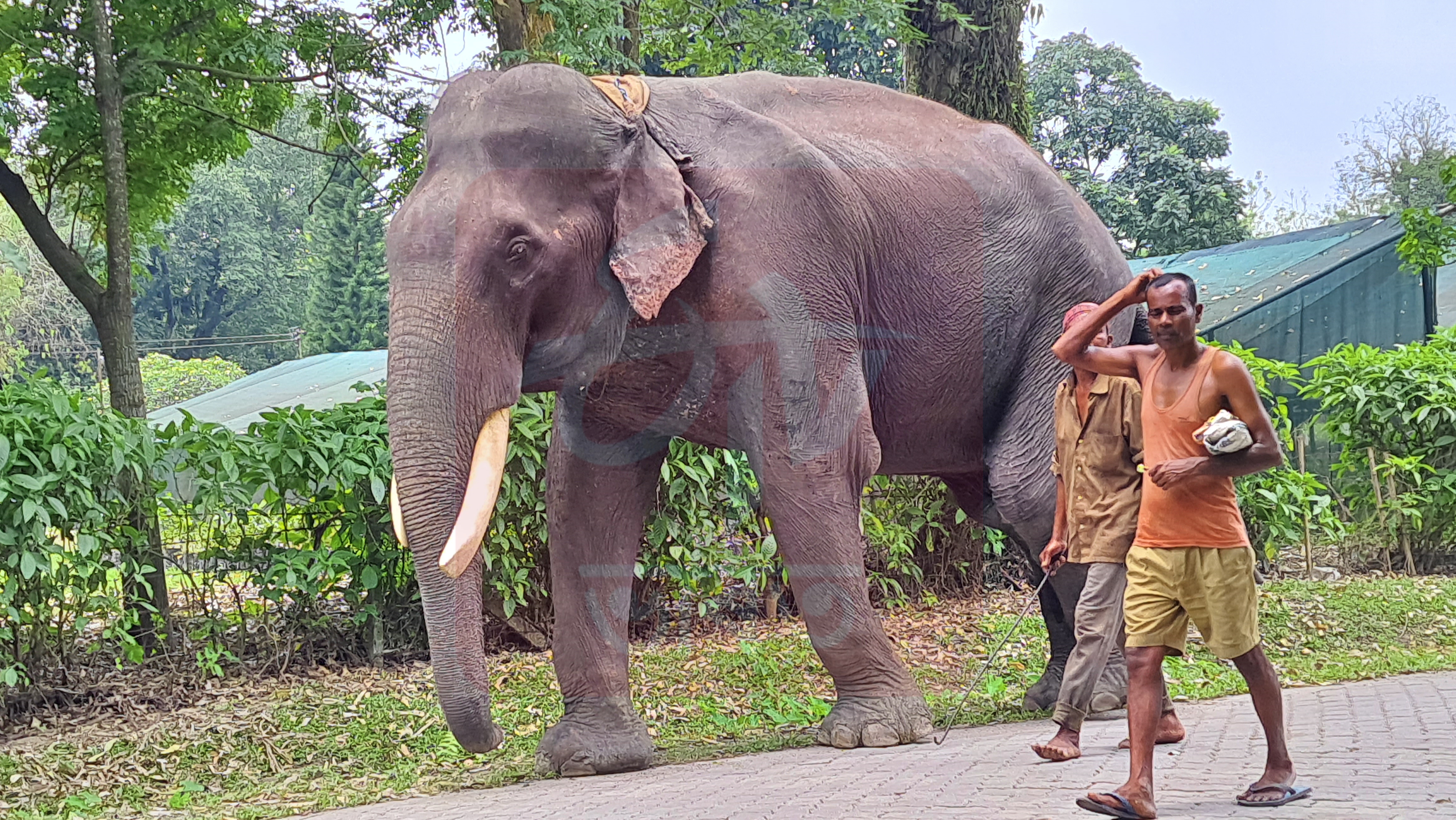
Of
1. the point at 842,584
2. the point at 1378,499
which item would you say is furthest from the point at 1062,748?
the point at 1378,499

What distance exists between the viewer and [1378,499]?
450 inches

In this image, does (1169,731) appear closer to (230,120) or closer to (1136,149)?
(230,120)

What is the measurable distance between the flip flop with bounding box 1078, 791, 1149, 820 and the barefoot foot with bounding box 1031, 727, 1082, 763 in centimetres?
92

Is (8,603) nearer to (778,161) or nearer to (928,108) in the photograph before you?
(778,161)

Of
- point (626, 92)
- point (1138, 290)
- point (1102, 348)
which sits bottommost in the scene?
point (1102, 348)

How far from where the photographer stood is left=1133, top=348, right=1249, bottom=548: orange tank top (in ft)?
13.0

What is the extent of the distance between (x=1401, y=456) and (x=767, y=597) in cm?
618

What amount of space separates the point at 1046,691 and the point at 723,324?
9.02 ft

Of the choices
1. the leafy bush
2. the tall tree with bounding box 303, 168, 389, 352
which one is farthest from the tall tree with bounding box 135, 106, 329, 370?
the leafy bush

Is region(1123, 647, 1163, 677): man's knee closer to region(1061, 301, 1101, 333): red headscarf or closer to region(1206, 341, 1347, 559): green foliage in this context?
region(1061, 301, 1101, 333): red headscarf

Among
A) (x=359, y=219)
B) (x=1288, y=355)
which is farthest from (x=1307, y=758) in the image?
(x=359, y=219)

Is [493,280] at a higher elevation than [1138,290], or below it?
higher

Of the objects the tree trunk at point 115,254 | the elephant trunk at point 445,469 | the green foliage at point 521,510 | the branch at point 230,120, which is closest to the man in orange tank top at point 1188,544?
the elephant trunk at point 445,469

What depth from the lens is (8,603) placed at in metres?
6.24
